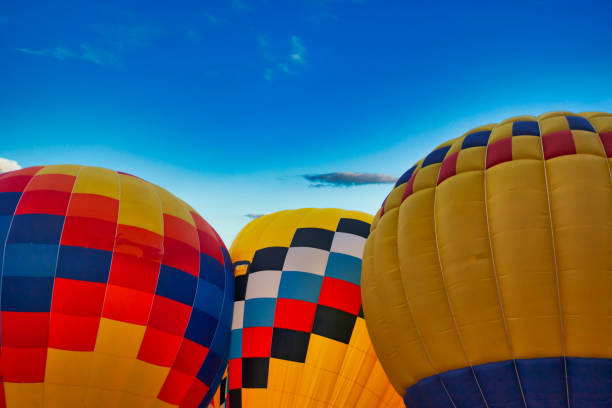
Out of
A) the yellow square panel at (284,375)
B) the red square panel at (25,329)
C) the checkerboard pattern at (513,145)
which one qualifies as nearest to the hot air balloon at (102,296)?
the red square panel at (25,329)

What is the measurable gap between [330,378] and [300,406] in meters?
0.51

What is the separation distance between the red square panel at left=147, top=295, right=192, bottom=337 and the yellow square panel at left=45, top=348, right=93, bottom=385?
78 cm

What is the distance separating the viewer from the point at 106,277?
22.1 ft

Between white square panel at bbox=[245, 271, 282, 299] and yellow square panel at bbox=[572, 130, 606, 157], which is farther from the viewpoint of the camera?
white square panel at bbox=[245, 271, 282, 299]

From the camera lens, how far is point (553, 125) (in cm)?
612

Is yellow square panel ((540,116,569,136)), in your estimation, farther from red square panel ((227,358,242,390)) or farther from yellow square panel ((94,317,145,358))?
yellow square panel ((94,317,145,358))

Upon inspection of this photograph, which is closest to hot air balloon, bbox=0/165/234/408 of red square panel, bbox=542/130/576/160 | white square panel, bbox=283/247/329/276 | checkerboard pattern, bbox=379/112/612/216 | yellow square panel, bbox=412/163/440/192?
white square panel, bbox=283/247/329/276

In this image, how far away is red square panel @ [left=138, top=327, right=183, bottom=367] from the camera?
682cm

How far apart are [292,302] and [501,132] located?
11.4 feet

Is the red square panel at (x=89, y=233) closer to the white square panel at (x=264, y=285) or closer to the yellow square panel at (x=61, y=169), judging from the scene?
the yellow square panel at (x=61, y=169)

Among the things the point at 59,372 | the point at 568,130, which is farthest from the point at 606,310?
the point at 59,372

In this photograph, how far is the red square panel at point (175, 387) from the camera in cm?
701

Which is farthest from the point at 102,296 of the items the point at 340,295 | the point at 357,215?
the point at 357,215

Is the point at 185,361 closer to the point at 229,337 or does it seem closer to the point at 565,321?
the point at 229,337
